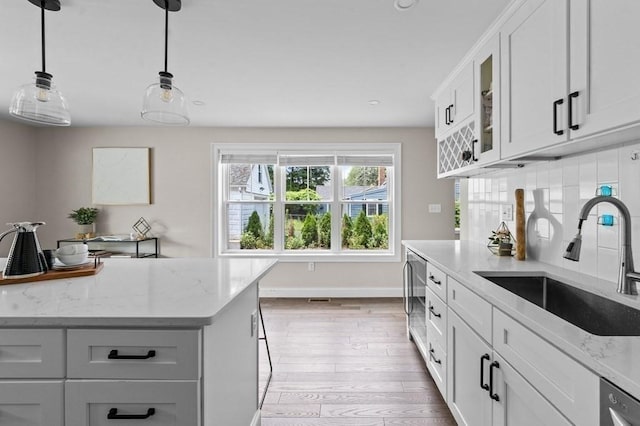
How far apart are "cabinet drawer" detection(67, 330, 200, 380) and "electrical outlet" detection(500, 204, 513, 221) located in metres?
2.30

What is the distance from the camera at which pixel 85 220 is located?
170 inches

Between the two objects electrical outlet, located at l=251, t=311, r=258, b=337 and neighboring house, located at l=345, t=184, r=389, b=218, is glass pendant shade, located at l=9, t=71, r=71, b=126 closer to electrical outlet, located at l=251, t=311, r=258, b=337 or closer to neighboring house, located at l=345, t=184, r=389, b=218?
electrical outlet, located at l=251, t=311, r=258, b=337

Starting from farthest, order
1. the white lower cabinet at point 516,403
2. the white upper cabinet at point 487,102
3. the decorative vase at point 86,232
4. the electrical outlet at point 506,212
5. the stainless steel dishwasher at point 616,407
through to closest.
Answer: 1. the decorative vase at point 86,232
2. the electrical outlet at point 506,212
3. the white upper cabinet at point 487,102
4. the white lower cabinet at point 516,403
5. the stainless steel dishwasher at point 616,407

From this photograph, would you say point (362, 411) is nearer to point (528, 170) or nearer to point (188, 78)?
point (528, 170)

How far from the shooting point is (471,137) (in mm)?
2305

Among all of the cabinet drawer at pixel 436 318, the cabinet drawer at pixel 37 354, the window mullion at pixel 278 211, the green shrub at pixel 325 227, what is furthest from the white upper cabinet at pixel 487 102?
the window mullion at pixel 278 211

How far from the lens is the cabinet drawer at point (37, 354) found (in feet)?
3.52

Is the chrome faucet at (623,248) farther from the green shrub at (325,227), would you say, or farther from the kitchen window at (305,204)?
the green shrub at (325,227)

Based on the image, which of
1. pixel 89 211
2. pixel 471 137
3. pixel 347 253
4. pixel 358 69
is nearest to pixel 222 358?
pixel 471 137

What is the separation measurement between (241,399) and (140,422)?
559 millimetres

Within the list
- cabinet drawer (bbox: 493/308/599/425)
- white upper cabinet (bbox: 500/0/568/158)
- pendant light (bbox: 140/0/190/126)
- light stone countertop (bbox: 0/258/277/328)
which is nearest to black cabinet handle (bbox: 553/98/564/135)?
white upper cabinet (bbox: 500/0/568/158)

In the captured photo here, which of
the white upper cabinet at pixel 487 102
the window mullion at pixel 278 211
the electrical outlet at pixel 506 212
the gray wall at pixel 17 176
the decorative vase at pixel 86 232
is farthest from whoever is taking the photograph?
the window mullion at pixel 278 211

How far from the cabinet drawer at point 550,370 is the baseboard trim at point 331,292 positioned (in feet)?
10.7

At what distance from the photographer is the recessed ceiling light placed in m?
1.74
